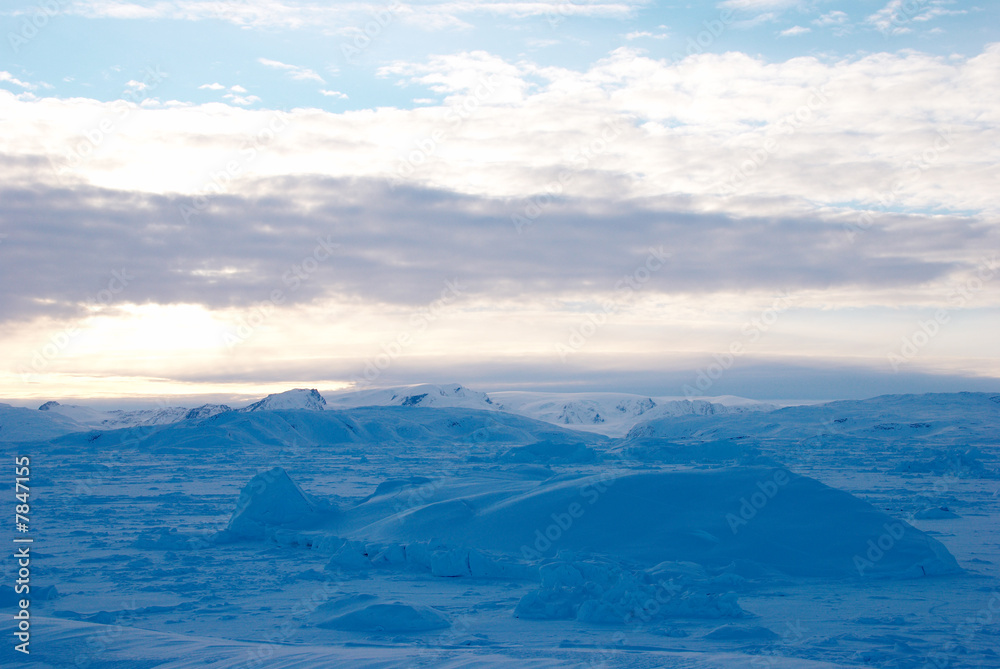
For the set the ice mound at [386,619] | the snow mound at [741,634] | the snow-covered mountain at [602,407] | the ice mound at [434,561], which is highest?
the ice mound at [386,619]

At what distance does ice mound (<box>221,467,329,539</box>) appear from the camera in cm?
1049

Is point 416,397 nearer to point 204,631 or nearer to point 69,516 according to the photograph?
point 69,516

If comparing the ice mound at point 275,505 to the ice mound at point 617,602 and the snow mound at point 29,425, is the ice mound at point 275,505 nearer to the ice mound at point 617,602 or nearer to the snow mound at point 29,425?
the ice mound at point 617,602

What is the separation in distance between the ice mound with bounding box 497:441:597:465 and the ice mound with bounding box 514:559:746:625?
65.4ft

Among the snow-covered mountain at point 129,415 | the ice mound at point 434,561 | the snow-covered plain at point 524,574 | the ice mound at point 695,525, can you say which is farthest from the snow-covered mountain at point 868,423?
the snow-covered mountain at point 129,415

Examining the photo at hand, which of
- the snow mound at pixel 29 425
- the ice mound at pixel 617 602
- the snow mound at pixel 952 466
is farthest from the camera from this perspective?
the snow mound at pixel 29 425

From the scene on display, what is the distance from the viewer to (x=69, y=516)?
1197 centimetres

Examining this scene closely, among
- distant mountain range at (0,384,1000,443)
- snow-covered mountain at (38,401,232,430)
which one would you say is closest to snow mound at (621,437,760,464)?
distant mountain range at (0,384,1000,443)

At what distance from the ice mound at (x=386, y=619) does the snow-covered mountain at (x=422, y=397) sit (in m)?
59.3

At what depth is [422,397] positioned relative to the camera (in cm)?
7056

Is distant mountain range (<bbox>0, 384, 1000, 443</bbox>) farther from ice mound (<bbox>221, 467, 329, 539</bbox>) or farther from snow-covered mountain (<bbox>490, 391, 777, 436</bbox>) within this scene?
ice mound (<bbox>221, 467, 329, 539</bbox>)

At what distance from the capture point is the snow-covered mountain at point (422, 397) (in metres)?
69.7

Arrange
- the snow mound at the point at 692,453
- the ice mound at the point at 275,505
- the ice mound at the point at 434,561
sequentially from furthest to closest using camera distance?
1. the snow mound at the point at 692,453
2. the ice mound at the point at 275,505
3. the ice mound at the point at 434,561

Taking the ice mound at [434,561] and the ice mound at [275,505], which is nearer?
the ice mound at [434,561]
